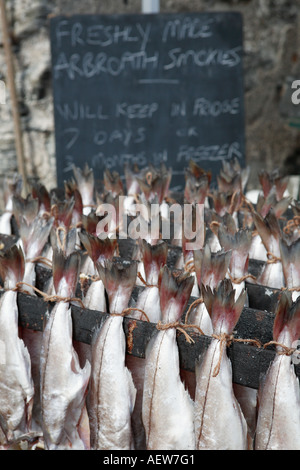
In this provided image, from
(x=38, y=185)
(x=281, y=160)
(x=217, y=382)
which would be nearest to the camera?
(x=217, y=382)

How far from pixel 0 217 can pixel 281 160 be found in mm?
2775

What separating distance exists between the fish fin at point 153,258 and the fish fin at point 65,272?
16cm

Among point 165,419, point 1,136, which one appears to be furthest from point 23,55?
point 165,419

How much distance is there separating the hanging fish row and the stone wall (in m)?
2.24

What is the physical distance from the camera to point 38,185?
6.38ft

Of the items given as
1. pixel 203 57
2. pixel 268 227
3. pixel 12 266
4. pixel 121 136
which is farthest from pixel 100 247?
pixel 203 57

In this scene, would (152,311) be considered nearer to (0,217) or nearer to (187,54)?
(0,217)

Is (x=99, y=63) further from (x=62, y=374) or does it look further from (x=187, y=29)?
(x=62, y=374)

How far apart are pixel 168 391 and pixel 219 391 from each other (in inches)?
4.3

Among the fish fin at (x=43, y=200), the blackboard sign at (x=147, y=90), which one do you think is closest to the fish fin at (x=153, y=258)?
the fish fin at (x=43, y=200)

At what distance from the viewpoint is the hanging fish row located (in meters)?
1.13

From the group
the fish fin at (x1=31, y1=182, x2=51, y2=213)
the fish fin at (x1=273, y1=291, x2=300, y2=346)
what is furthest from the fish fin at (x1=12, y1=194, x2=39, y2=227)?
the fish fin at (x1=273, y1=291, x2=300, y2=346)

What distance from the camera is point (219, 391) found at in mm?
1130
